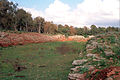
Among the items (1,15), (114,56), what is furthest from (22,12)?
(114,56)

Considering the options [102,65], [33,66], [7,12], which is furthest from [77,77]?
[7,12]

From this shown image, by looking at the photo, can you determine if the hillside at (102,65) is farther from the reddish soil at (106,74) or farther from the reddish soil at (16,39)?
the reddish soil at (16,39)

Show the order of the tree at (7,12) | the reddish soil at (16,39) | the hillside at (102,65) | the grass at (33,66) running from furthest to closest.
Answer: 1. the tree at (7,12)
2. the reddish soil at (16,39)
3. the grass at (33,66)
4. the hillside at (102,65)

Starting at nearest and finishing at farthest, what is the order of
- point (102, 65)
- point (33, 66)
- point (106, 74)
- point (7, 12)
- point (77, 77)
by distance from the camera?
point (106, 74) < point (77, 77) < point (102, 65) < point (33, 66) < point (7, 12)

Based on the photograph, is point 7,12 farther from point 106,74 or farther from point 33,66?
point 106,74

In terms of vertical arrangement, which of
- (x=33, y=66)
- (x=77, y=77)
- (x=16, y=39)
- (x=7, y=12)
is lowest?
(x=33, y=66)

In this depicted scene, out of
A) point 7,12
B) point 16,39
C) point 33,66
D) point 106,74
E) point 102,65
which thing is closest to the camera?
point 106,74

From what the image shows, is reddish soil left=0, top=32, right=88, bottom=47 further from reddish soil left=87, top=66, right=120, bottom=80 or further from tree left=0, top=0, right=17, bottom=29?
reddish soil left=87, top=66, right=120, bottom=80

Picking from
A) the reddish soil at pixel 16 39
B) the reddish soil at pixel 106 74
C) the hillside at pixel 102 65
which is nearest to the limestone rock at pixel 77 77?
the hillside at pixel 102 65

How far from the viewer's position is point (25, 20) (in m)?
44.9

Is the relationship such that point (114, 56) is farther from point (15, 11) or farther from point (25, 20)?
point (25, 20)

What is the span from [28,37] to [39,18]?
30527 millimetres

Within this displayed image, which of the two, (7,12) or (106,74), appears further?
(7,12)

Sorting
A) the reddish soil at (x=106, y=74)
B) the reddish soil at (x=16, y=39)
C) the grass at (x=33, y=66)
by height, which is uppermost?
the reddish soil at (x=16, y=39)
